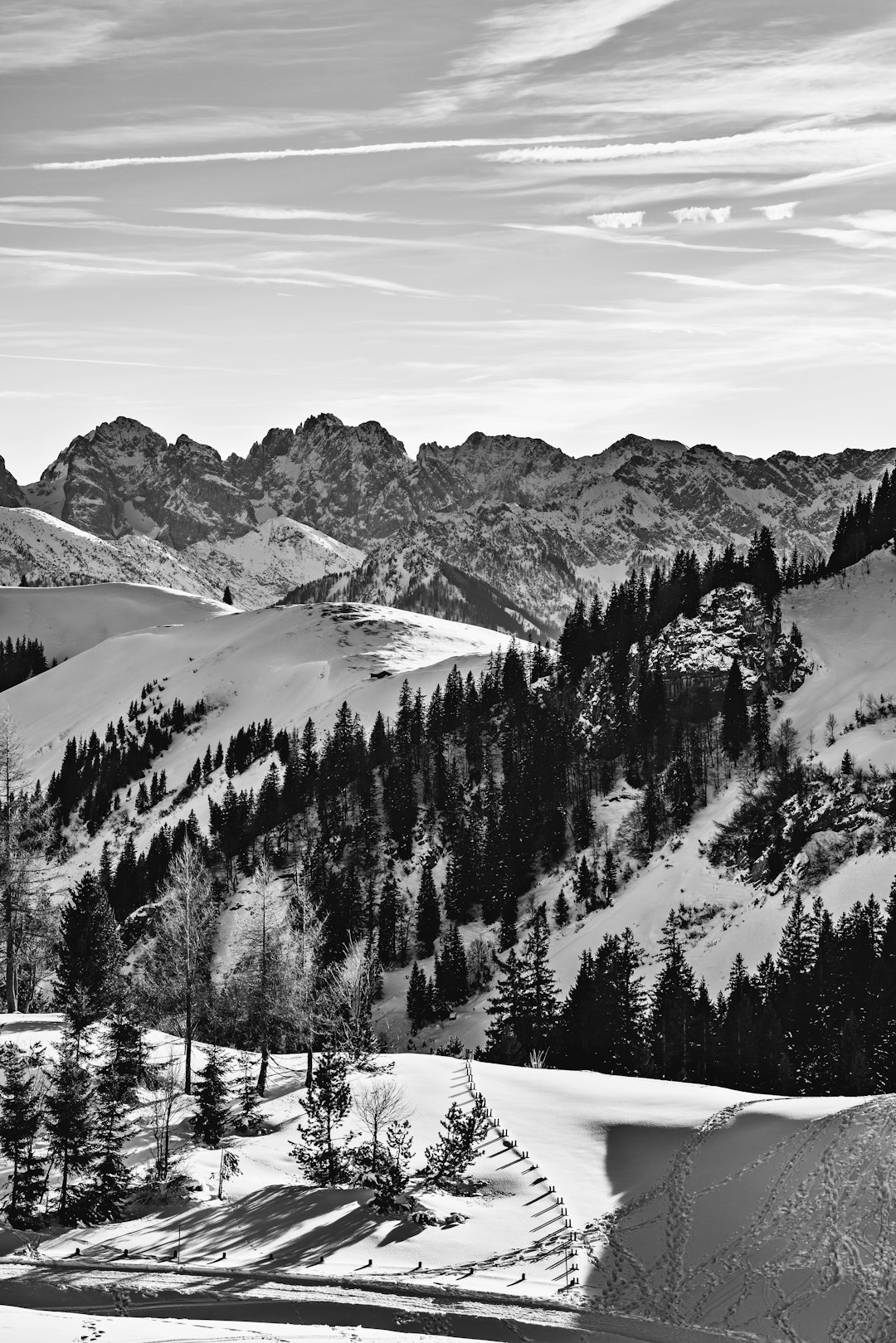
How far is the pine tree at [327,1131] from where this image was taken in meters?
43.9

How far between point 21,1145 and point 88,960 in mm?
17341

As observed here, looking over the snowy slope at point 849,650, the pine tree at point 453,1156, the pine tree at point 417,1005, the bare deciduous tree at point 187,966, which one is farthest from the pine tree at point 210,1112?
the snowy slope at point 849,650

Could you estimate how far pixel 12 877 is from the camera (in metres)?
62.4

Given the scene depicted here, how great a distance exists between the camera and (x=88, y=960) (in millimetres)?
57156

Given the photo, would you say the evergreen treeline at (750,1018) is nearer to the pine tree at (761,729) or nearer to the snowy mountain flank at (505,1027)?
the snowy mountain flank at (505,1027)

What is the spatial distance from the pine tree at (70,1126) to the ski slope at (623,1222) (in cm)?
249

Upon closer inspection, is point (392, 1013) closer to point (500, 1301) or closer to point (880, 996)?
point (880, 996)

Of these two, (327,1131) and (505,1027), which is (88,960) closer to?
(327,1131)

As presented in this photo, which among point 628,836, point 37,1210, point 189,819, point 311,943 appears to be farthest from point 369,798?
point 37,1210

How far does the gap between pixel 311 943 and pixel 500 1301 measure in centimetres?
3569

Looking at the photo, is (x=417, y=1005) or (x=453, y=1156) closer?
(x=453, y=1156)

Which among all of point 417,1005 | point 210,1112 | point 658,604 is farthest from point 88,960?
point 658,604

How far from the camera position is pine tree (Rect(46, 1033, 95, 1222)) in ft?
132

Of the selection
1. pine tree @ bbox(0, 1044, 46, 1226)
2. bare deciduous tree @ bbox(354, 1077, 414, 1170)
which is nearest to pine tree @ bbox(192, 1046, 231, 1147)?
bare deciduous tree @ bbox(354, 1077, 414, 1170)
